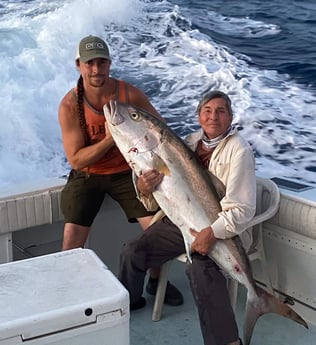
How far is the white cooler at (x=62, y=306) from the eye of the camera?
1.48 meters

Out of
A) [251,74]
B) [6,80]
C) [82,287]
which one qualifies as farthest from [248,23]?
[82,287]

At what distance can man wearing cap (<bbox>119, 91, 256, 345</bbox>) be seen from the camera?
7.92 ft

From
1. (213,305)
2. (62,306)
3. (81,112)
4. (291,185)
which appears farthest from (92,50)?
(62,306)

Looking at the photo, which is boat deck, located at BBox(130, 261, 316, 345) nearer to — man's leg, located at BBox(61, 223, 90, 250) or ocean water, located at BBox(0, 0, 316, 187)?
man's leg, located at BBox(61, 223, 90, 250)

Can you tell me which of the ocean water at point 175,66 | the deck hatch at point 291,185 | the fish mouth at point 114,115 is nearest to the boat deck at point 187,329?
the deck hatch at point 291,185

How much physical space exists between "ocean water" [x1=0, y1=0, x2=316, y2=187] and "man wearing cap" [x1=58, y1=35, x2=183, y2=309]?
3.70m

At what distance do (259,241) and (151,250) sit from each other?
1.52ft

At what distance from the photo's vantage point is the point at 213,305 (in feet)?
7.91

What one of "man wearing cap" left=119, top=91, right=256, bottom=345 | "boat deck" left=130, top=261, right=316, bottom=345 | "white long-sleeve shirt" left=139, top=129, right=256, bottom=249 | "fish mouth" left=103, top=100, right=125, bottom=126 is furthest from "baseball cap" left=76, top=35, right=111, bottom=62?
"boat deck" left=130, top=261, right=316, bottom=345

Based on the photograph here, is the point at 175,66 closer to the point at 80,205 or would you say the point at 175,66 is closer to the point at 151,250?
the point at 80,205

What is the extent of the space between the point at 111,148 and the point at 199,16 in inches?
422

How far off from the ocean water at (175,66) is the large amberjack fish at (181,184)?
13.1 ft

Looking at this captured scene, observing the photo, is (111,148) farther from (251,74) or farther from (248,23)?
(248,23)

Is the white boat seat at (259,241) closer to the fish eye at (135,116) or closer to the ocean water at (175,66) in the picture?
the fish eye at (135,116)
